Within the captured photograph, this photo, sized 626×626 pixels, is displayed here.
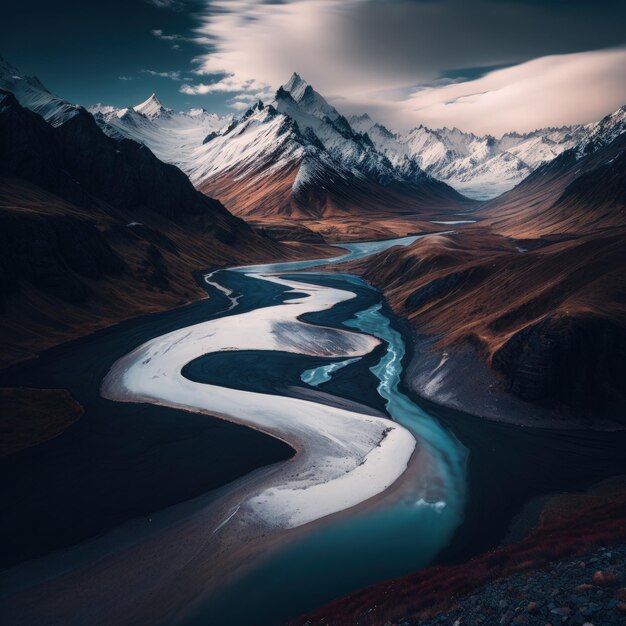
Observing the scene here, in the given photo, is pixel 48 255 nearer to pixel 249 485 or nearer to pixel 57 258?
pixel 57 258

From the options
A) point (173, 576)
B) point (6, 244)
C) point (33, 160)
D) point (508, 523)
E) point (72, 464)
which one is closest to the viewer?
point (173, 576)

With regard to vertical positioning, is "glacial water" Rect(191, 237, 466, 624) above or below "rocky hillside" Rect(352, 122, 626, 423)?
below

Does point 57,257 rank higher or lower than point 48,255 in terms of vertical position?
lower

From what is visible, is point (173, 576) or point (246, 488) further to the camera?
point (246, 488)

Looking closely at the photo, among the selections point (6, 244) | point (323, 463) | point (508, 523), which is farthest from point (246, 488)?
point (6, 244)

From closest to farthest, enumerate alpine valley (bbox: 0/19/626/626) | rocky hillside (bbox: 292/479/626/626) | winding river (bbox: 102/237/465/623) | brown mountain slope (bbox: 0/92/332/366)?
rocky hillside (bbox: 292/479/626/626) < alpine valley (bbox: 0/19/626/626) < winding river (bbox: 102/237/465/623) < brown mountain slope (bbox: 0/92/332/366)

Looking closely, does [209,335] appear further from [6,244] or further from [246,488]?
[246,488]

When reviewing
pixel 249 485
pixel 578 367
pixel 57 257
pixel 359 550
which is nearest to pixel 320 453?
pixel 249 485

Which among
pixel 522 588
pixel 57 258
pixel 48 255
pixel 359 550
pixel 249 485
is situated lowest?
pixel 359 550

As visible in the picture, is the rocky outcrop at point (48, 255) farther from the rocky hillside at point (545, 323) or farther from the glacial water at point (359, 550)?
the rocky hillside at point (545, 323)

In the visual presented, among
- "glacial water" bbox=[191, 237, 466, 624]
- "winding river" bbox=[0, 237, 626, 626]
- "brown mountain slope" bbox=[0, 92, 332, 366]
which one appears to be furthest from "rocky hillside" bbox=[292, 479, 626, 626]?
"brown mountain slope" bbox=[0, 92, 332, 366]

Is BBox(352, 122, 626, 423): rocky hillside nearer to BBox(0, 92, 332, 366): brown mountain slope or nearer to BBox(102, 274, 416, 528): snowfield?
BBox(102, 274, 416, 528): snowfield
